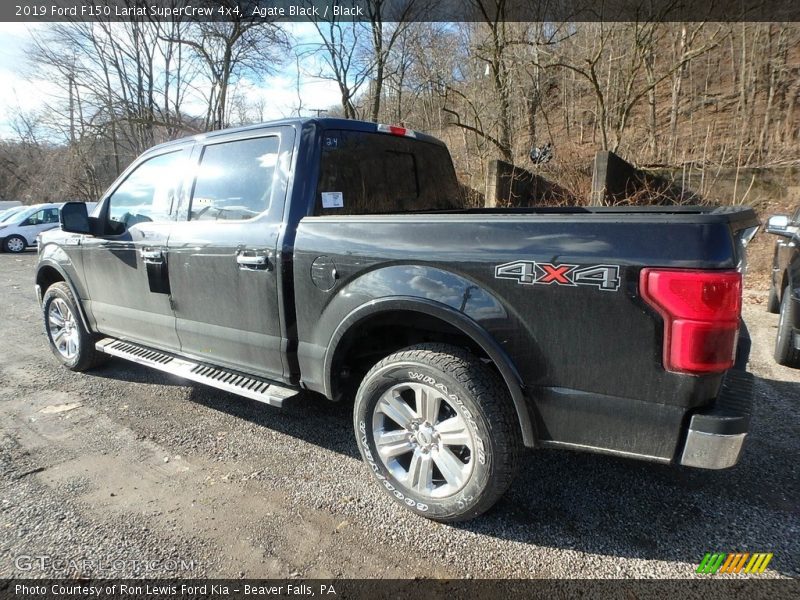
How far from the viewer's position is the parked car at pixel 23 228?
17.2m

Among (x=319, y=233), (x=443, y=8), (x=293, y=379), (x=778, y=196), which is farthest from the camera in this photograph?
(x=443, y=8)

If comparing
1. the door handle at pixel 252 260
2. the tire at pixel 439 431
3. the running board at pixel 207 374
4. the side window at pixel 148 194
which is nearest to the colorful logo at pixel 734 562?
the tire at pixel 439 431

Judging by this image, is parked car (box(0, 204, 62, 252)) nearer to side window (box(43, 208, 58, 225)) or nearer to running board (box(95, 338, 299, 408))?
side window (box(43, 208, 58, 225))

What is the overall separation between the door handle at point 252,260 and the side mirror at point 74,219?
1778 mm

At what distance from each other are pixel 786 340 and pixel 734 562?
10.2 ft

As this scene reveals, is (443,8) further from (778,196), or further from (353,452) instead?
(353,452)

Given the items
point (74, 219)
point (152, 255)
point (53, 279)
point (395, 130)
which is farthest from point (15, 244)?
point (395, 130)

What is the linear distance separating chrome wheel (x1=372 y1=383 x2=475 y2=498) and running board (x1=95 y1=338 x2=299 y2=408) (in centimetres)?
73

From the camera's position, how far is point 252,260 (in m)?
2.96

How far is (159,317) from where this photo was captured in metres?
3.73

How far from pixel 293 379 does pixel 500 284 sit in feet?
4.97

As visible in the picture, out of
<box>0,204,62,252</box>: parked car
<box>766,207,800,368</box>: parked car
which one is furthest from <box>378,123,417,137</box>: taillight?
<box>0,204,62,252</box>: parked car

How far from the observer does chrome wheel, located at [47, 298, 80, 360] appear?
15.5ft

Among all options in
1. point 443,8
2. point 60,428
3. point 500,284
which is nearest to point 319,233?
point 500,284
